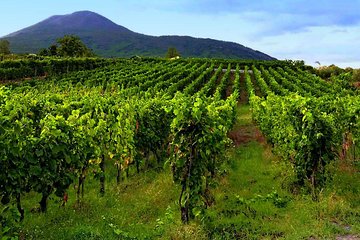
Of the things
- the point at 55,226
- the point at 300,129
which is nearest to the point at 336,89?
the point at 300,129

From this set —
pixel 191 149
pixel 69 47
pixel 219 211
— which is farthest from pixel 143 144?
pixel 69 47

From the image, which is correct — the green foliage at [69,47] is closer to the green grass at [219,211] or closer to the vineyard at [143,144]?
the vineyard at [143,144]

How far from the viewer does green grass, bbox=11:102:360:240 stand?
32.2 feet

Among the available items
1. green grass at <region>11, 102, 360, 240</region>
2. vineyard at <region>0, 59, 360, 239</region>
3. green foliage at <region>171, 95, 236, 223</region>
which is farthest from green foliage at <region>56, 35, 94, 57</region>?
green foliage at <region>171, 95, 236, 223</region>

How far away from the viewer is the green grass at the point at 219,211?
9828mm

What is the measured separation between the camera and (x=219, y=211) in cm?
1158

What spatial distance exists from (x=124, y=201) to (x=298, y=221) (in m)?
5.43

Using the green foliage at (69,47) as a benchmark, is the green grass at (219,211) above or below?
below

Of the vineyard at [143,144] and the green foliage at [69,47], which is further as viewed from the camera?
the green foliage at [69,47]

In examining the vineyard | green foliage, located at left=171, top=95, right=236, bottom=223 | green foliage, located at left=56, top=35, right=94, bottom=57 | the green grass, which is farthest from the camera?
green foliage, located at left=56, top=35, right=94, bottom=57

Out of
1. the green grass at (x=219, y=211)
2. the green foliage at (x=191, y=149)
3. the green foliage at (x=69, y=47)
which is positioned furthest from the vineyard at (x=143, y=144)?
the green foliage at (x=69, y=47)

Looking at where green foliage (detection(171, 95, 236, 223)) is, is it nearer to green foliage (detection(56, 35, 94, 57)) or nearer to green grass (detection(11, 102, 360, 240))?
green grass (detection(11, 102, 360, 240))

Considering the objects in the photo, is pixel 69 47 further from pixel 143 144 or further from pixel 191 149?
pixel 191 149

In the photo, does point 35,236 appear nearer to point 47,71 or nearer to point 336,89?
point 336,89
